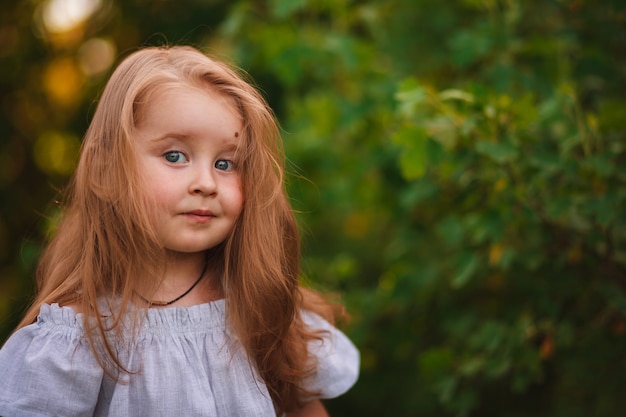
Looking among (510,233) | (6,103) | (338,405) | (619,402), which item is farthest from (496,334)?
(6,103)

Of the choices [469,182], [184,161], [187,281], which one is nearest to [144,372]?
[187,281]

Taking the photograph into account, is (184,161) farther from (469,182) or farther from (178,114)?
(469,182)

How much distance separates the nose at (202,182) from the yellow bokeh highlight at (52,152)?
143 inches

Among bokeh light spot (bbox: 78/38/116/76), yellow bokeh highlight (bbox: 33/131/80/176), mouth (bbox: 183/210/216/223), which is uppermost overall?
mouth (bbox: 183/210/216/223)

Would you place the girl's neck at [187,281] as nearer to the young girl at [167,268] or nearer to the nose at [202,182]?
the young girl at [167,268]

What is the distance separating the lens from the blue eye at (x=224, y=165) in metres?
1.57

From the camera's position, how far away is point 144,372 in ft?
4.79

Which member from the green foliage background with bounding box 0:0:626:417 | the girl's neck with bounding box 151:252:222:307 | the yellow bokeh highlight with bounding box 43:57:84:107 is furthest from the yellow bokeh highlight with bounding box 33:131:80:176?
the girl's neck with bounding box 151:252:222:307

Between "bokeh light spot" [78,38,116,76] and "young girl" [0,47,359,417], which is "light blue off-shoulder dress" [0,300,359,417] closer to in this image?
"young girl" [0,47,359,417]

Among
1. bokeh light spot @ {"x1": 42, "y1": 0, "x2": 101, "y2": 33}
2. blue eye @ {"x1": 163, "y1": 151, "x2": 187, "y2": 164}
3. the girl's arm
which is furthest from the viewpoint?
bokeh light spot @ {"x1": 42, "y1": 0, "x2": 101, "y2": 33}

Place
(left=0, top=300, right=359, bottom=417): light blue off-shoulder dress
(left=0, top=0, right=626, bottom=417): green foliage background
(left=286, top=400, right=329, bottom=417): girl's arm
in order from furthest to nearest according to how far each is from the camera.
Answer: (left=0, top=0, right=626, bottom=417): green foliage background < (left=286, top=400, right=329, bottom=417): girl's arm < (left=0, top=300, right=359, bottom=417): light blue off-shoulder dress

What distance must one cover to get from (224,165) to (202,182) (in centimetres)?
11

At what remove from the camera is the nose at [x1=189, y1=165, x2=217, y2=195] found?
1.48 meters

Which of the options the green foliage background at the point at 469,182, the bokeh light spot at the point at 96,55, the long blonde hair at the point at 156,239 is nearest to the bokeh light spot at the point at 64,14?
the bokeh light spot at the point at 96,55
